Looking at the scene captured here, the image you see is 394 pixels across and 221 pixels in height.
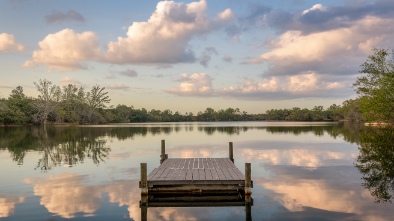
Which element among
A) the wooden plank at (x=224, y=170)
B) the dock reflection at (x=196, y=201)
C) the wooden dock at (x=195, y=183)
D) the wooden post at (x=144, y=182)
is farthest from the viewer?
the wooden plank at (x=224, y=170)

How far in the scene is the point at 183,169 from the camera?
17156mm

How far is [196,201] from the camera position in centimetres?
1362

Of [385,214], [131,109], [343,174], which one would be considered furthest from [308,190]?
[131,109]

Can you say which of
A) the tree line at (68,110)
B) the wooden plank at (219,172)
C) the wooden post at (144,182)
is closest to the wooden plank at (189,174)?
the wooden plank at (219,172)

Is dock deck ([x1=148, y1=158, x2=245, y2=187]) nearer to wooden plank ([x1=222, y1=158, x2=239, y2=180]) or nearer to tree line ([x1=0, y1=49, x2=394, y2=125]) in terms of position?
wooden plank ([x1=222, y1=158, x2=239, y2=180])

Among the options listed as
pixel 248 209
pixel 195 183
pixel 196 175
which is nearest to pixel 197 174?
pixel 196 175

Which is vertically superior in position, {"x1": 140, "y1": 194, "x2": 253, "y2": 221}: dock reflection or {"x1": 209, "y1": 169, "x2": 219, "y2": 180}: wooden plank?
{"x1": 209, "y1": 169, "x2": 219, "y2": 180}: wooden plank

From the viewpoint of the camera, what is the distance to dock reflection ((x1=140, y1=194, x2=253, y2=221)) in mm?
13203

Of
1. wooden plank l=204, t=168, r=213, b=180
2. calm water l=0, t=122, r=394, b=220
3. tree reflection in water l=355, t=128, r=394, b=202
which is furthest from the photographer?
tree reflection in water l=355, t=128, r=394, b=202

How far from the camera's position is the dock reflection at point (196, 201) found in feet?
43.3

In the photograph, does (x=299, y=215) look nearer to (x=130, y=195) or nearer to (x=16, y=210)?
(x=130, y=195)

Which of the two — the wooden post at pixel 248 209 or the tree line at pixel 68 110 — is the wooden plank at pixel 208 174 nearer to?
the wooden post at pixel 248 209

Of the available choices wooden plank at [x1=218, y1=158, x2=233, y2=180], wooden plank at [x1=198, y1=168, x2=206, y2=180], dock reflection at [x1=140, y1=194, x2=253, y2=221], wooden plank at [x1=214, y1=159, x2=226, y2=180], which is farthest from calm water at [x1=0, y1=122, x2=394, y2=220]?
wooden plank at [x1=198, y1=168, x2=206, y2=180]

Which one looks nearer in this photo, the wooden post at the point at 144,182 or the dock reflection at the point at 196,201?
the dock reflection at the point at 196,201
